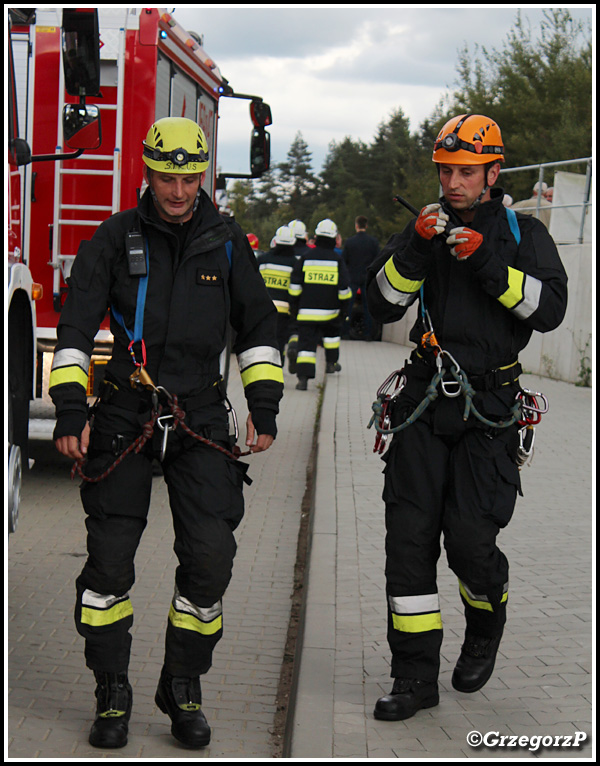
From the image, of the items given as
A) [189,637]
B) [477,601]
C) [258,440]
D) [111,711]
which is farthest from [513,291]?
[111,711]

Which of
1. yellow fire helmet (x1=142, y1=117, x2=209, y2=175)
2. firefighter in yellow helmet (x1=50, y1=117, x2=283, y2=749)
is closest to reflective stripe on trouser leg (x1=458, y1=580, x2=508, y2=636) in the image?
firefighter in yellow helmet (x1=50, y1=117, x2=283, y2=749)

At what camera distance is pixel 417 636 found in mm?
4340

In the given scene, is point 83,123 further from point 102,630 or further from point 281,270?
point 281,270

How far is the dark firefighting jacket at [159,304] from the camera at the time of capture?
4.14m

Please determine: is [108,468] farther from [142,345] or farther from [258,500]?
[258,500]

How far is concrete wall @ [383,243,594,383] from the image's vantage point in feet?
51.5

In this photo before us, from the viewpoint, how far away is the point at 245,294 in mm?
4391

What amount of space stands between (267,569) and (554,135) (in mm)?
31283

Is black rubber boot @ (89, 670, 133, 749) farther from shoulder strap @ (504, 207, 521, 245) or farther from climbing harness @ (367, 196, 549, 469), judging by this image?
shoulder strap @ (504, 207, 521, 245)

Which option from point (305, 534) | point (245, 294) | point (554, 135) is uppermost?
point (554, 135)

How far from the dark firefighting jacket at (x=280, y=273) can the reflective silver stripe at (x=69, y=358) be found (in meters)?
11.2

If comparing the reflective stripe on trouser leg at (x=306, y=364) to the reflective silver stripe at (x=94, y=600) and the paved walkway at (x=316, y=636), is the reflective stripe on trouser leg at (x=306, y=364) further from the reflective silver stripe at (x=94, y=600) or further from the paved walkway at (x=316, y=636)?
the reflective silver stripe at (x=94, y=600)

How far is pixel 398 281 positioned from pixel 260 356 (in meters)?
0.62

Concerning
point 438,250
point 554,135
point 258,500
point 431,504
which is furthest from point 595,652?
point 554,135
